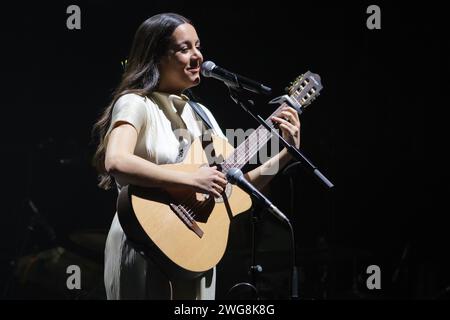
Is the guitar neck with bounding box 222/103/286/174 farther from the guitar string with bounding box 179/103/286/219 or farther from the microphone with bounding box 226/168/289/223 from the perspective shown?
the microphone with bounding box 226/168/289/223

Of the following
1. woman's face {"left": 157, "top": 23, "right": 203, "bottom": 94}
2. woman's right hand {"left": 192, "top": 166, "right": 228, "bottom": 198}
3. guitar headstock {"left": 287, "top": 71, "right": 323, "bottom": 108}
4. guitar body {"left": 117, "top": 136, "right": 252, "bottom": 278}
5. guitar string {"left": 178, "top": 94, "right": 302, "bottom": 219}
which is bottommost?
guitar body {"left": 117, "top": 136, "right": 252, "bottom": 278}

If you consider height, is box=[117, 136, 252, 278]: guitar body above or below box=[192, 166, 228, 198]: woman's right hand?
below

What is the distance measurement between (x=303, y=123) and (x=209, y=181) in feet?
8.29

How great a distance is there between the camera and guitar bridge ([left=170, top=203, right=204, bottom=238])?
2.15 metres

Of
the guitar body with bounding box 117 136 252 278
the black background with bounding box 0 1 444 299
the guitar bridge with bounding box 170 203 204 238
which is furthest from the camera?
the black background with bounding box 0 1 444 299

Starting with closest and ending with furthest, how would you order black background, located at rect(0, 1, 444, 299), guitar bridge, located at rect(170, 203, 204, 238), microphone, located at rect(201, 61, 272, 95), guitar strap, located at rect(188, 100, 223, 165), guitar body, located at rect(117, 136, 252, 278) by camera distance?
1. guitar body, located at rect(117, 136, 252, 278)
2. guitar bridge, located at rect(170, 203, 204, 238)
3. microphone, located at rect(201, 61, 272, 95)
4. guitar strap, located at rect(188, 100, 223, 165)
5. black background, located at rect(0, 1, 444, 299)

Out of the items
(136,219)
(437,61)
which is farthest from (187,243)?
(437,61)

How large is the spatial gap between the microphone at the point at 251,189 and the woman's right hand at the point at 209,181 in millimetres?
32

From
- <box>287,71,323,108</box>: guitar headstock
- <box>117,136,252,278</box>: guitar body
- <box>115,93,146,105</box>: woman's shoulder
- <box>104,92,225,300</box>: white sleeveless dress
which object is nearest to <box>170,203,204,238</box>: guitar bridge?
<box>117,136,252,278</box>: guitar body

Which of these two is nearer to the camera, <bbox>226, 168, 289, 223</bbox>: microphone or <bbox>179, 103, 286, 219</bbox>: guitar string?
<bbox>226, 168, 289, 223</bbox>: microphone

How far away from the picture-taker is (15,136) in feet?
14.7

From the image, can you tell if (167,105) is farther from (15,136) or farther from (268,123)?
(15,136)

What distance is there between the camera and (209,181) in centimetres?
218

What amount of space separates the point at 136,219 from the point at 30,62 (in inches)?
110
